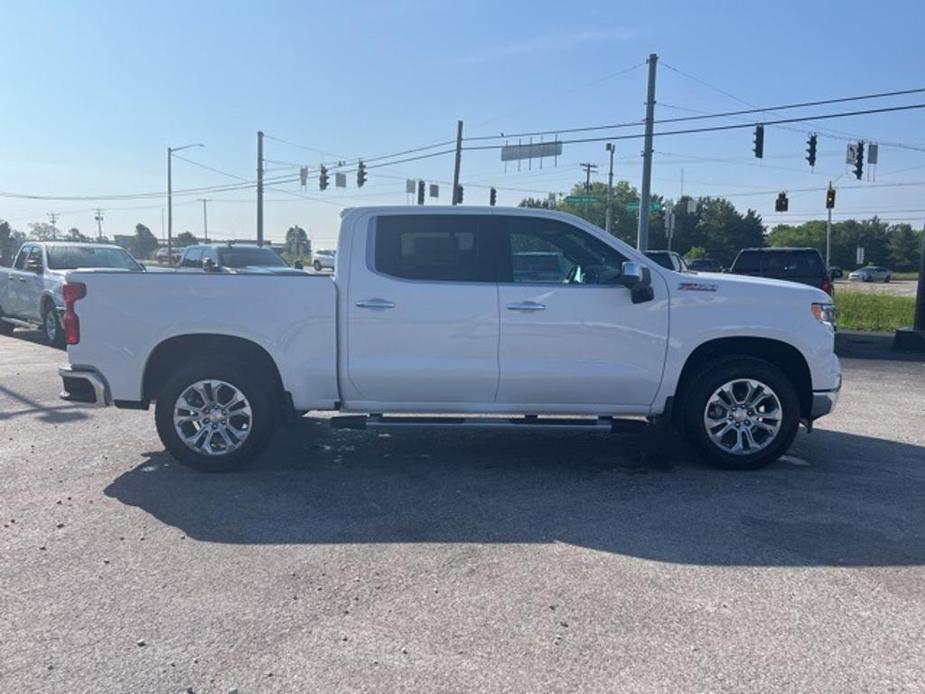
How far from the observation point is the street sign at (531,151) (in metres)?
33.2

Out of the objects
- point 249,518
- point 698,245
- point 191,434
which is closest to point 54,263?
point 191,434

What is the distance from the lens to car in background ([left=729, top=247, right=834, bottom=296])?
624 inches

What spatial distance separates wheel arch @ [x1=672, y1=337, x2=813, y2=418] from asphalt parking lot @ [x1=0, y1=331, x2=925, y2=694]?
0.62 m

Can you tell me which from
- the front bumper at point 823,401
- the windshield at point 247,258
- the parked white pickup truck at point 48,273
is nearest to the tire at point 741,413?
the front bumper at point 823,401

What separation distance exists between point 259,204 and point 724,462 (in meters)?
37.8

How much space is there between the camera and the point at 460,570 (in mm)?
4395

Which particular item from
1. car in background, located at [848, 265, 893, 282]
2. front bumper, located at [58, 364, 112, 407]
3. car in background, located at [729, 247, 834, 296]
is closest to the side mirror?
front bumper, located at [58, 364, 112, 407]

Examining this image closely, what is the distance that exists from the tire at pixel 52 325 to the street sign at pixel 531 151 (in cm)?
2322

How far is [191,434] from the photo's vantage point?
611cm

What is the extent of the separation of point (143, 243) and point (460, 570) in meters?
90.6

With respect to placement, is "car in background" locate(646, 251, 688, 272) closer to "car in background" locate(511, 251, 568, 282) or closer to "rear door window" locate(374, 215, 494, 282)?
"car in background" locate(511, 251, 568, 282)

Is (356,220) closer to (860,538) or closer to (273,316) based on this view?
(273,316)

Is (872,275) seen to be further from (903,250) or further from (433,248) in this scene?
(433,248)

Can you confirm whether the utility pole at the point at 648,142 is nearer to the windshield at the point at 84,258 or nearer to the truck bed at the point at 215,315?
the windshield at the point at 84,258
